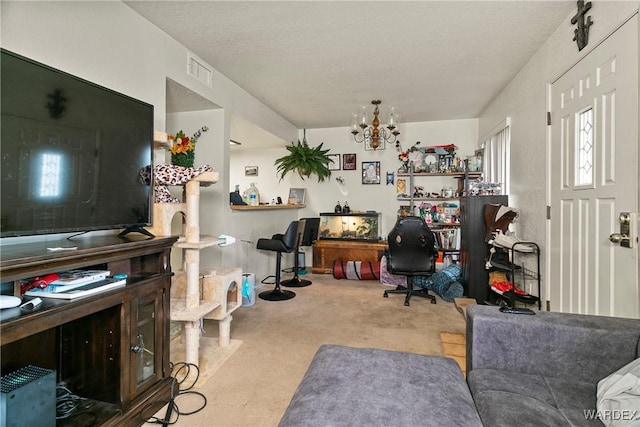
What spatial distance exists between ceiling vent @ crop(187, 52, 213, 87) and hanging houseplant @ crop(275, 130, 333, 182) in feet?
6.84

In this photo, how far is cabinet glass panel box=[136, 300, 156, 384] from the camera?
5.06 ft

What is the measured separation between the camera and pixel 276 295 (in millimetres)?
3627

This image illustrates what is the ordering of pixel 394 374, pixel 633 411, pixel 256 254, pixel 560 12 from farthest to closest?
1. pixel 256 254
2. pixel 560 12
3. pixel 394 374
4. pixel 633 411

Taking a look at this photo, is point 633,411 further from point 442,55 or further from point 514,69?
point 514,69

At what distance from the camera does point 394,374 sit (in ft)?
3.75

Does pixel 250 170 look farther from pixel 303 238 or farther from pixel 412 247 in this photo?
pixel 412 247

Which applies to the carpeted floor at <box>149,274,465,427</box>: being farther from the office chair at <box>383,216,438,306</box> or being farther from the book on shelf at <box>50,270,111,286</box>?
the book on shelf at <box>50,270,111,286</box>

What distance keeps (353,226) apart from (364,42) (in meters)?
3.02

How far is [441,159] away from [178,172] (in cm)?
399

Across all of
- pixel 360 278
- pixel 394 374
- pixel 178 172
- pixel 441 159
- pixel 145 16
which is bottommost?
pixel 360 278

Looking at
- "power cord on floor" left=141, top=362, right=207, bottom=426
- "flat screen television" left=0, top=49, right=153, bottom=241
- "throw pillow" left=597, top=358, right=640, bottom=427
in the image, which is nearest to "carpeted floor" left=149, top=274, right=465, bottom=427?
"power cord on floor" left=141, top=362, right=207, bottom=426

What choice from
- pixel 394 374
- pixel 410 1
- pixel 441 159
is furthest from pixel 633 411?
pixel 441 159

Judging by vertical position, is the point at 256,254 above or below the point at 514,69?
below

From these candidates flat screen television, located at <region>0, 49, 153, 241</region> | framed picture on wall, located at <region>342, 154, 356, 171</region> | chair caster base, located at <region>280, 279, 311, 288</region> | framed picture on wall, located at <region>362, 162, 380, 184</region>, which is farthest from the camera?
framed picture on wall, located at <region>342, 154, 356, 171</region>
